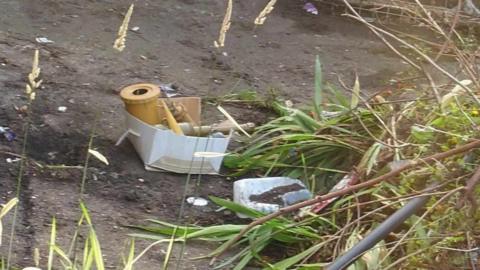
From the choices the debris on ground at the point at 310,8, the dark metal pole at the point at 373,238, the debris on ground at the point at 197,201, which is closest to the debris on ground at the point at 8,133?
the debris on ground at the point at 197,201

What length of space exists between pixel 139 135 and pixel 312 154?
0.70 metres

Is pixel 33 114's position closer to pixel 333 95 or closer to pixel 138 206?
pixel 138 206

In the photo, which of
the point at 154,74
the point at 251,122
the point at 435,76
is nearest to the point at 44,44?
the point at 154,74

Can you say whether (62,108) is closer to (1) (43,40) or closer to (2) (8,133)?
(2) (8,133)

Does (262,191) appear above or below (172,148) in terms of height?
below

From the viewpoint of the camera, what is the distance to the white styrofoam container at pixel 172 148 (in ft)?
11.9

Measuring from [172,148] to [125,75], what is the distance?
1.08 metres

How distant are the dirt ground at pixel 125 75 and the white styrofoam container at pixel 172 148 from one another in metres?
0.05

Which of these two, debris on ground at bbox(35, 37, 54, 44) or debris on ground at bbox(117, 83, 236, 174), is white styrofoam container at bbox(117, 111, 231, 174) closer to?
debris on ground at bbox(117, 83, 236, 174)

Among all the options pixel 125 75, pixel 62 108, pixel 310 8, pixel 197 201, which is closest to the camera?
pixel 197 201

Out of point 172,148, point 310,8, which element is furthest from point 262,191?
point 310,8

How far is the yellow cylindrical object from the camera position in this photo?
3.77 metres

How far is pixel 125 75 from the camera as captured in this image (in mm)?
4621

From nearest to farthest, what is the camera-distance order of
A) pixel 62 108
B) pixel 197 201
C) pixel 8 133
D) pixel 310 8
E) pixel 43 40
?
pixel 197 201 → pixel 8 133 → pixel 62 108 → pixel 43 40 → pixel 310 8
